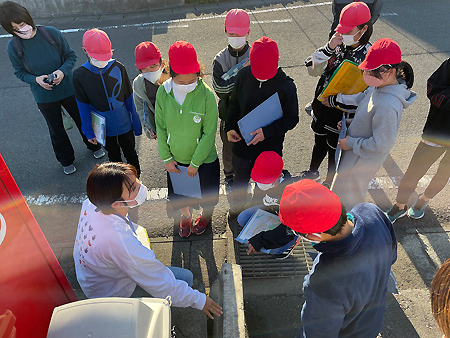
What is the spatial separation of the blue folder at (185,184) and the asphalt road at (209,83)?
59 cm

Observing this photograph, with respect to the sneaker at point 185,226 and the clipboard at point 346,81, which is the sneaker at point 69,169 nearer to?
the sneaker at point 185,226

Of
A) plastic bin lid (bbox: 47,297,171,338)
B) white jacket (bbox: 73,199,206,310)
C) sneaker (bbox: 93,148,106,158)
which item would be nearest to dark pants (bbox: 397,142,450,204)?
white jacket (bbox: 73,199,206,310)

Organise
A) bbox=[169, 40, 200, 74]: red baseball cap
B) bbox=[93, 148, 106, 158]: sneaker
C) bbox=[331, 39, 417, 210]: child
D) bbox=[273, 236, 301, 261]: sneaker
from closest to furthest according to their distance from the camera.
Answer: bbox=[331, 39, 417, 210]: child → bbox=[169, 40, 200, 74]: red baseball cap → bbox=[273, 236, 301, 261]: sneaker → bbox=[93, 148, 106, 158]: sneaker

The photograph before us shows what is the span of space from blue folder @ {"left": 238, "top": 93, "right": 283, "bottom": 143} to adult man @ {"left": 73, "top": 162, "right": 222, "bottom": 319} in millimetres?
1265

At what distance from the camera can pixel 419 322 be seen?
2725 mm

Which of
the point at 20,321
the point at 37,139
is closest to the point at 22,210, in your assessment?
the point at 20,321

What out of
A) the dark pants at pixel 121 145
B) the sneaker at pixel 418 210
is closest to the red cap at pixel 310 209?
the sneaker at pixel 418 210

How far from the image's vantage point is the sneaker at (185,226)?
3.58 meters

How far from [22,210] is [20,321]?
57 centimetres

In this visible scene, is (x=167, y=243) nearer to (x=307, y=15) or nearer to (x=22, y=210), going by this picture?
(x=22, y=210)

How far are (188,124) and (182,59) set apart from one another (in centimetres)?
58

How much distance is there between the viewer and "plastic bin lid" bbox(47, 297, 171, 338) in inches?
60.6

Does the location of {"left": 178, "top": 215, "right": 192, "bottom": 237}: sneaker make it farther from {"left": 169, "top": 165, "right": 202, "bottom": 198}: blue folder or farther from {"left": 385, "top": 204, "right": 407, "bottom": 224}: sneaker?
{"left": 385, "top": 204, "right": 407, "bottom": 224}: sneaker

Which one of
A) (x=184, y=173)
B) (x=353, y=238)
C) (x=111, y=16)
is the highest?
(x=353, y=238)
